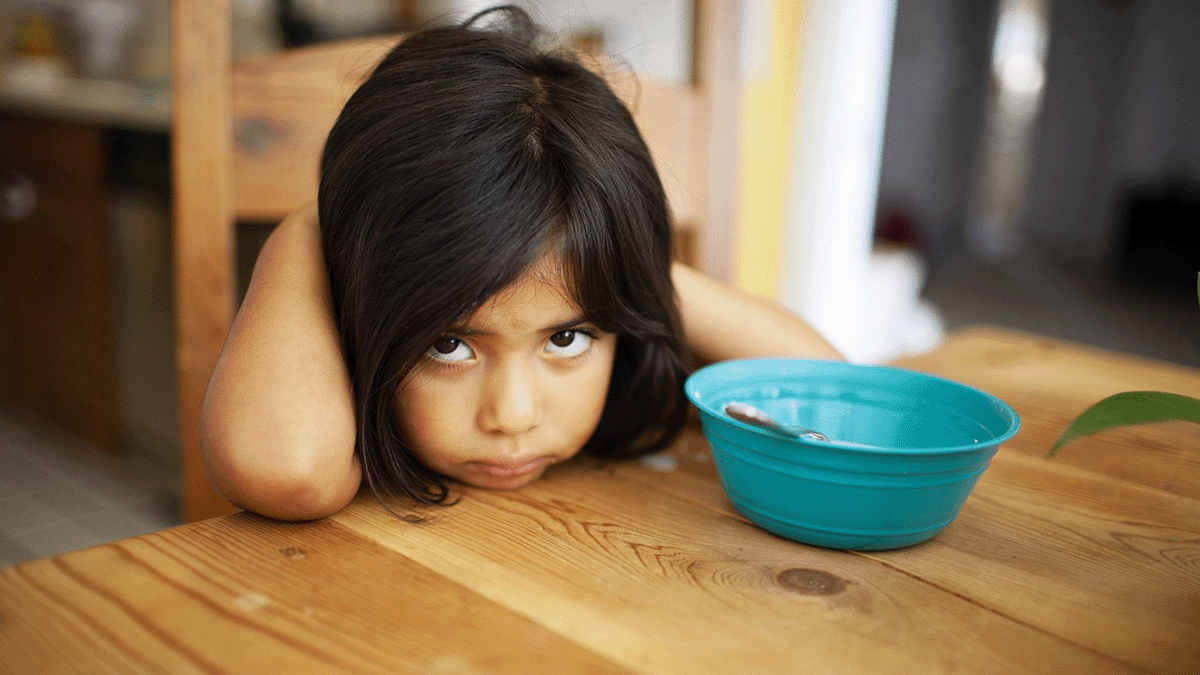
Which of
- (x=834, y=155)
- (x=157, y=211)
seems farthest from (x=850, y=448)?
(x=834, y=155)

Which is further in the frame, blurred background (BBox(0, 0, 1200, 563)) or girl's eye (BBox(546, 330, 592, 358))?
blurred background (BBox(0, 0, 1200, 563))

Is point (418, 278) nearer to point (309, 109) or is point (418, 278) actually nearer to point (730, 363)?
point (730, 363)

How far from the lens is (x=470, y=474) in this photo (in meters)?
0.67

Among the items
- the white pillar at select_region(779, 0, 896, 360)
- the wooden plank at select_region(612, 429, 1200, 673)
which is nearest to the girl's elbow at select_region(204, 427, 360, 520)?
the wooden plank at select_region(612, 429, 1200, 673)

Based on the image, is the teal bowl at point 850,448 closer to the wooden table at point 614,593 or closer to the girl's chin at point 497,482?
the wooden table at point 614,593

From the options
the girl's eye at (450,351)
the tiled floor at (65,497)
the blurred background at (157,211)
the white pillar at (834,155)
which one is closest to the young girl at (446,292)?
the girl's eye at (450,351)

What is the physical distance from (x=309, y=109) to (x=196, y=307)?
0.27 meters

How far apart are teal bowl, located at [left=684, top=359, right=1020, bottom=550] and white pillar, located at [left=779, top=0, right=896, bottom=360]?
1.94 meters

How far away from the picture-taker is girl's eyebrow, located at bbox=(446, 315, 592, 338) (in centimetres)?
61

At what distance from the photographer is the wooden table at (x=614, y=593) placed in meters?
0.45

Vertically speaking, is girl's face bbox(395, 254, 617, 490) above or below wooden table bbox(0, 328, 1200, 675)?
above

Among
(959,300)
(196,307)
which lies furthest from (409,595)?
(959,300)

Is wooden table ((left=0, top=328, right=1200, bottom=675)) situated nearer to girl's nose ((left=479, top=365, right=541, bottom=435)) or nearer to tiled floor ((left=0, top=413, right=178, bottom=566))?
girl's nose ((left=479, top=365, right=541, bottom=435))

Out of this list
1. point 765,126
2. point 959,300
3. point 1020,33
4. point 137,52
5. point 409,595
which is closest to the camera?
point 409,595
